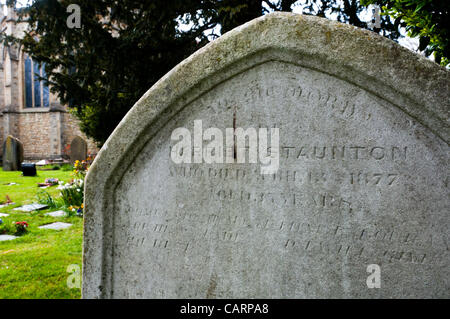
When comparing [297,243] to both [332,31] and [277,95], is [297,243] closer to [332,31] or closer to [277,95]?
[277,95]

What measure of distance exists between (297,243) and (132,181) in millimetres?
938

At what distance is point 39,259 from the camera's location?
148 inches

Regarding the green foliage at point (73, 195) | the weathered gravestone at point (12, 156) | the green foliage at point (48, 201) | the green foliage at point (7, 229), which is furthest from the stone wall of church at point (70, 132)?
the green foliage at point (7, 229)

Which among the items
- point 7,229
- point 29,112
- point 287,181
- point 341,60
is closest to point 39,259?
point 7,229

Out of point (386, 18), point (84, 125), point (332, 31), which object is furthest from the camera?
point (84, 125)

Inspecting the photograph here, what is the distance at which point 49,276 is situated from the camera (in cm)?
332

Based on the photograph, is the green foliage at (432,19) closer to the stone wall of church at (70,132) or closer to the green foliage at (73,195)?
the green foliage at (73,195)

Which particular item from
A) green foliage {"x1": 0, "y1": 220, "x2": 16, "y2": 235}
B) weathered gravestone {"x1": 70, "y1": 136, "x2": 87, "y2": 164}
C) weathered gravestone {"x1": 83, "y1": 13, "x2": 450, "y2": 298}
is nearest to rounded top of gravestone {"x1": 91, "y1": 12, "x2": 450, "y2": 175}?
Answer: weathered gravestone {"x1": 83, "y1": 13, "x2": 450, "y2": 298}

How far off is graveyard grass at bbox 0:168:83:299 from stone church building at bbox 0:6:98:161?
15924 mm

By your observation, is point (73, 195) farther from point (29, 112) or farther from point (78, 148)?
point (29, 112)

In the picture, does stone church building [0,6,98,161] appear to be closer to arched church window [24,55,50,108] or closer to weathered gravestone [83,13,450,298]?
arched church window [24,55,50,108]

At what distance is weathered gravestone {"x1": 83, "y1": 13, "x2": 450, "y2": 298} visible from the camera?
1376 mm

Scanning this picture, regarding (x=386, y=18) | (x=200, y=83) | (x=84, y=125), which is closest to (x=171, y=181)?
(x=200, y=83)
